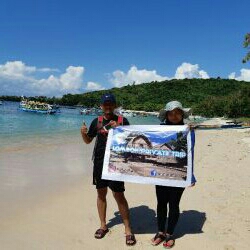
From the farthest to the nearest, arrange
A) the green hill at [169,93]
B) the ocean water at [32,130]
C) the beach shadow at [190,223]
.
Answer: the green hill at [169,93]
the ocean water at [32,130]
the beach shadow at [190,223]

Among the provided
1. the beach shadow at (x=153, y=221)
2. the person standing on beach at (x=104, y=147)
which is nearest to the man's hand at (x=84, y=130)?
the person standing on beach at (x=104, y=147)

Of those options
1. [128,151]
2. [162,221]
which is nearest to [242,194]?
[162,221]

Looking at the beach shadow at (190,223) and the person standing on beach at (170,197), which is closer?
the person standing on beach at (170,197)

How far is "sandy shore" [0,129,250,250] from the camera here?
5.21m

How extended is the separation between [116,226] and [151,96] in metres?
179

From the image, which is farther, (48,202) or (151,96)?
(151,96)

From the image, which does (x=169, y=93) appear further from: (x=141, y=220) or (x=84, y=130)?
(x=84, y=130)

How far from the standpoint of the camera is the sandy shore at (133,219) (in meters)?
5.21

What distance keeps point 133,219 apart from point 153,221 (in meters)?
0.36

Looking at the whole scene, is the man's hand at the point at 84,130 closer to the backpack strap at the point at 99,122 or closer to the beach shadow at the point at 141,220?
the backpack strap at the point at 99,122

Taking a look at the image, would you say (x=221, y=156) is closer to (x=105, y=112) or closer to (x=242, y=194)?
(x=242, y=194)

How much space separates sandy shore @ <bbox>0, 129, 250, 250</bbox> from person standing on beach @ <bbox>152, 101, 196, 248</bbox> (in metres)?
0.16

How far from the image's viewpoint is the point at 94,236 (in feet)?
17.7

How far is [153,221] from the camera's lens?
243 inches
